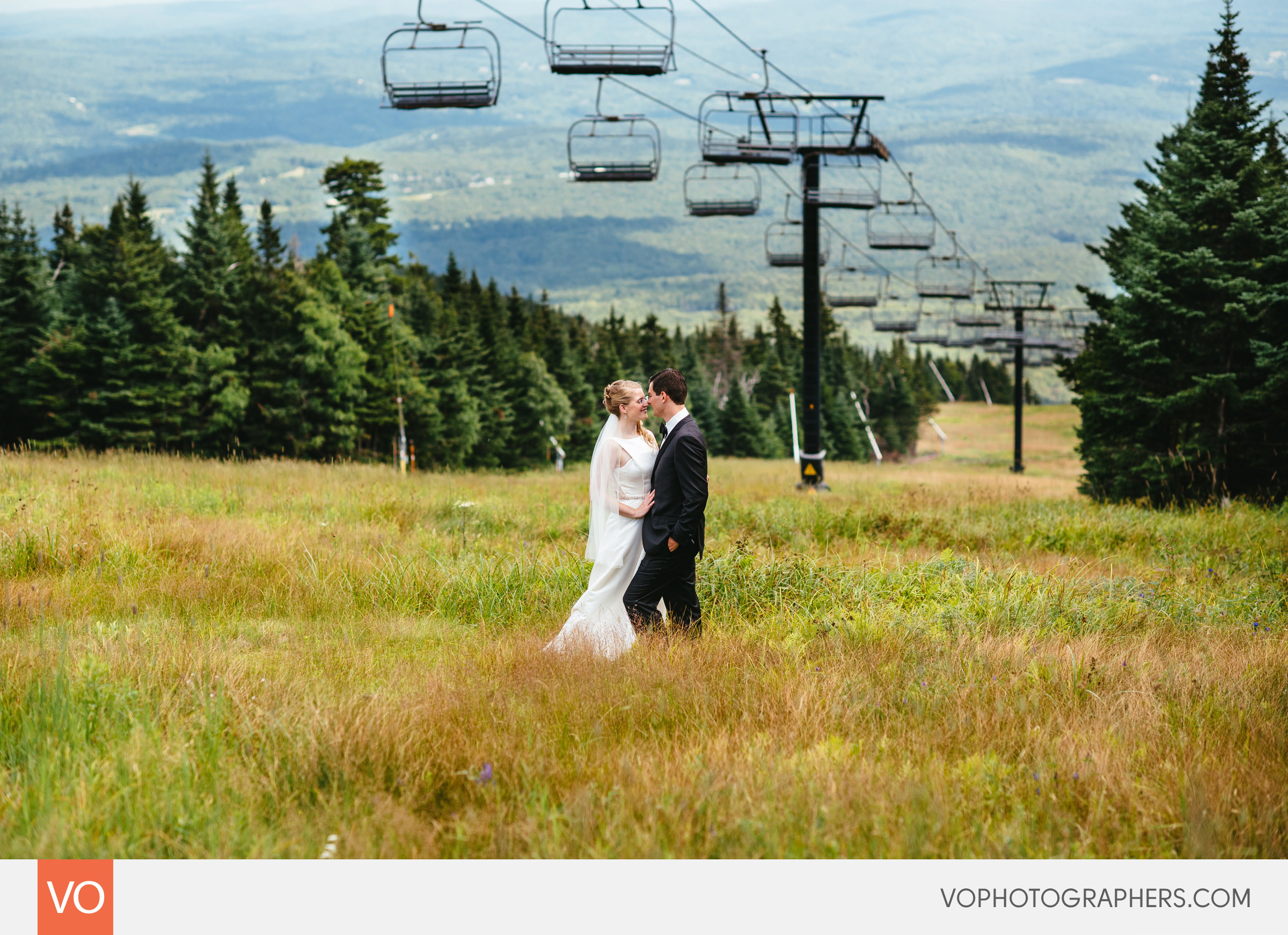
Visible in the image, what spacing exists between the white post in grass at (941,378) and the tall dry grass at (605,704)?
149889mm

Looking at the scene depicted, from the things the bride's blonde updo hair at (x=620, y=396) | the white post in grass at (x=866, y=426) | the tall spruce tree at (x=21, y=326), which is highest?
the tall spruce tree at (x=21, y=326)

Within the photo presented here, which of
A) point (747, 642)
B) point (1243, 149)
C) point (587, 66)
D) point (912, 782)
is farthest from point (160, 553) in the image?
point (1243, 149)

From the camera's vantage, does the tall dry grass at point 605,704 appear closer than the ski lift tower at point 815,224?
Yes

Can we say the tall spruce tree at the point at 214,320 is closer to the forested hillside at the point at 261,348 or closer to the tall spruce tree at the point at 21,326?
the forested hillside at the point at 261,348

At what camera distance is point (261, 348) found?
46.9m

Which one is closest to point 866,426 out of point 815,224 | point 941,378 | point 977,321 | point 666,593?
point 977,321

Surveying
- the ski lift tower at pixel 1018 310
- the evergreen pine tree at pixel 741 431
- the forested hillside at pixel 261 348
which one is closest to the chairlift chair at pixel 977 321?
the ski lift tower at pixel 1018 310

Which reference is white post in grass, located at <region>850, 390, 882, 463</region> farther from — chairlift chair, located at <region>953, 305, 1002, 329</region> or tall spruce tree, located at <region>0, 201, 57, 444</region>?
tall spruce tree, located at <region>0, 201, 57, 444</region>

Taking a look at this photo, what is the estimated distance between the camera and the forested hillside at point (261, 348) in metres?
42.2

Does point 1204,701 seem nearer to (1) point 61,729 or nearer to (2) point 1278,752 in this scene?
(2) point 1278,752

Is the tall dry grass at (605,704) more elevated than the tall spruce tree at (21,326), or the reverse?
the tall spruce tree at (21,326)

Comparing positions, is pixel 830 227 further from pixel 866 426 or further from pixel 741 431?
pixel 866 426

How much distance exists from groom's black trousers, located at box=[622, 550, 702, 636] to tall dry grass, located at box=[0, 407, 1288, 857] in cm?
34

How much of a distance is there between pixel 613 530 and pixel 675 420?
39.4 inches
